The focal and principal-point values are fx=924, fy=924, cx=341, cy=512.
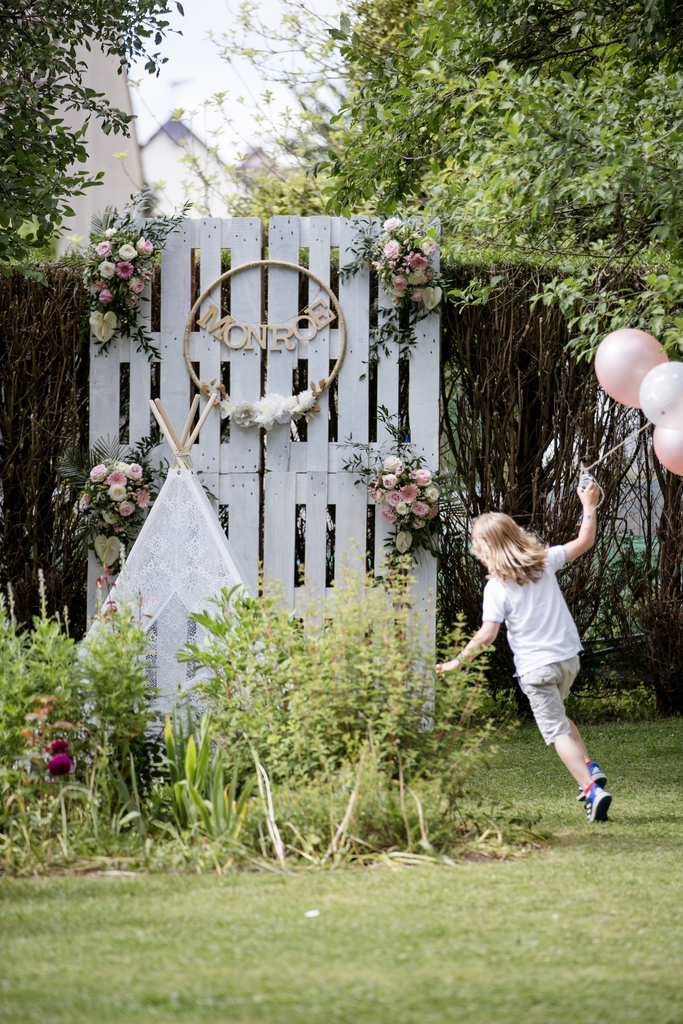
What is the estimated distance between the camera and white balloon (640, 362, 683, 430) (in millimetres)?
3529

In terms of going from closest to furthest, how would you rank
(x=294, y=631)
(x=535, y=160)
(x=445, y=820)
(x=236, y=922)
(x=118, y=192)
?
1. (x=236, y=922)
2. (x=445, y=820)
3. (x=294, y=631)
4. (x=535, y=160)
5. (x=118, y=192)

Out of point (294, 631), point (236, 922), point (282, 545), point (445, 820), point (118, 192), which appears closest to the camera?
point (236, 922)

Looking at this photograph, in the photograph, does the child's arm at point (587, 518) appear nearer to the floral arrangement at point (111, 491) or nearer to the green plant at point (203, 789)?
the green plant at point (203, 789)

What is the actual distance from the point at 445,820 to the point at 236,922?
0.98 metres

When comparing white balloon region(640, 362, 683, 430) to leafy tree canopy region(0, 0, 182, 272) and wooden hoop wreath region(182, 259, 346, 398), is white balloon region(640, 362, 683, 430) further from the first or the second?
leafy tree canopy region(0, 0, 182, 272)

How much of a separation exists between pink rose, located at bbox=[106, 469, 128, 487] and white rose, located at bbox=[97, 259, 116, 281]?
116cm

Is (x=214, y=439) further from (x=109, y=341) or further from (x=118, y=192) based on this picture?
(x=118, y=192)

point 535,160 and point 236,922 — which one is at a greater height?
point 535,160

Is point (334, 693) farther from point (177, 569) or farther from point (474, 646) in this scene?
point (177, 569)

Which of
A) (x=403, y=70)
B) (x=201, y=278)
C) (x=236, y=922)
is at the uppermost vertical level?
(x=403, y=70)

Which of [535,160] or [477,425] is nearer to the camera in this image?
[535,160]

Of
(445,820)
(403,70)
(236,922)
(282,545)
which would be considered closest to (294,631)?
(445,820)

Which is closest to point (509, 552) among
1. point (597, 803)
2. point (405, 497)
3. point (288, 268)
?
point (597, 803)

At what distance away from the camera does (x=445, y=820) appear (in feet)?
10.2
